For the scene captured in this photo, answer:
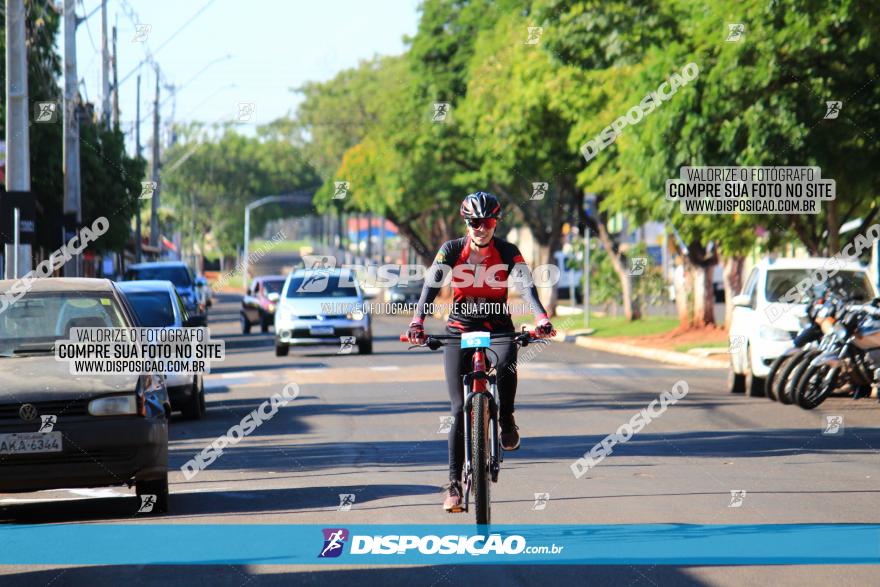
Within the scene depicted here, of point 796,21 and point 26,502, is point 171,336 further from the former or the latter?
point 796,21

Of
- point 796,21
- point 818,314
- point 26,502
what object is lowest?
point 26,502

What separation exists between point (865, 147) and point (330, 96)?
6879 cm

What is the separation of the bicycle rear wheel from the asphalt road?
0.64 meters

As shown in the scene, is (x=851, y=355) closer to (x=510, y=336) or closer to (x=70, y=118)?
(x=510, y=336)

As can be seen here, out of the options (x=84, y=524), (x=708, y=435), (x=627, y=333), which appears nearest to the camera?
(x=84, y=524)

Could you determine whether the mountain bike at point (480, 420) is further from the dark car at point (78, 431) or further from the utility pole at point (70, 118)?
the utility pole at point (70, 118)

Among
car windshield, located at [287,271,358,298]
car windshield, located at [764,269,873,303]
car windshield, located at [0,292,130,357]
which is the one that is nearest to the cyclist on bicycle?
car windshield, located at [0,292,130,357]

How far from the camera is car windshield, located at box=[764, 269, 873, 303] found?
811 inches

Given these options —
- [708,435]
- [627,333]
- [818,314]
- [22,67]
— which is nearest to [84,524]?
[708,435]

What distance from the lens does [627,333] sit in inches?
1544

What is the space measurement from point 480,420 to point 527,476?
340 cm

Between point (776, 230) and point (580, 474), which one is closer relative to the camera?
point (580, 474)

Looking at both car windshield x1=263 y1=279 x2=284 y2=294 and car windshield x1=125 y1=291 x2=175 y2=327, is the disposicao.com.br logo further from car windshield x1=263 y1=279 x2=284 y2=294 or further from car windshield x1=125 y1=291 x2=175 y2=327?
car windshield x1=263 y1=279 x2=284 y2=294

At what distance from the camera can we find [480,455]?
28.9 ft
